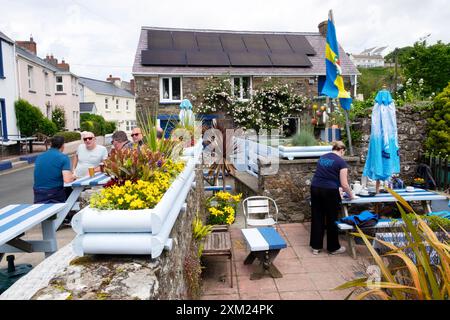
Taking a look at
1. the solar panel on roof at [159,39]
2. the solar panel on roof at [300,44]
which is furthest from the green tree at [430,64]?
the solar panel on roof at [159,39]

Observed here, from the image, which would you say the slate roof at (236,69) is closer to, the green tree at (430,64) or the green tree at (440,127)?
the green tree at (430,64)

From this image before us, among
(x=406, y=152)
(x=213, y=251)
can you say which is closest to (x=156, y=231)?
(x=213, y=251)

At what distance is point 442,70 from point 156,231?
30.9 meters

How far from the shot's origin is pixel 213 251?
4.46 meters

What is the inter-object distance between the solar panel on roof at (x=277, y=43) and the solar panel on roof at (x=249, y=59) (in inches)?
57.7

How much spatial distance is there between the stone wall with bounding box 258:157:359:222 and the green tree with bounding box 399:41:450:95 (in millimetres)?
23151

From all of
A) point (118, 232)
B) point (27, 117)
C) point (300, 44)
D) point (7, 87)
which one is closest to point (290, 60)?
point (300, 44)

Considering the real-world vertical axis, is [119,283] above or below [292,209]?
above

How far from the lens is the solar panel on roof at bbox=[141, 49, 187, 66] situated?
19.4 m

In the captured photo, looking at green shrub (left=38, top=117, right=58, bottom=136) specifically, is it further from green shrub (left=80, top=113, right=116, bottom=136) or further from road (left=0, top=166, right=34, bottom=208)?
green shrub (left=80, top=113, right=116, bottom=136)

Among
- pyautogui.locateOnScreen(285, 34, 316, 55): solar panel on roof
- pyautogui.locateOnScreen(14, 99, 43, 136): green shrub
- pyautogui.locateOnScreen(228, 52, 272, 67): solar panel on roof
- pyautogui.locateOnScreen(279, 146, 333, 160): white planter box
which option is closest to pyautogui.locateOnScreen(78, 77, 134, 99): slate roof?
pyautogui.locateOnScreen(14, 99, 43, 136): green shrub

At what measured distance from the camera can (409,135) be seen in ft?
29.9

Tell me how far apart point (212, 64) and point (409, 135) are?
43.9ft

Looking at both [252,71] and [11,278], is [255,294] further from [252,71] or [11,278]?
[252,71]
